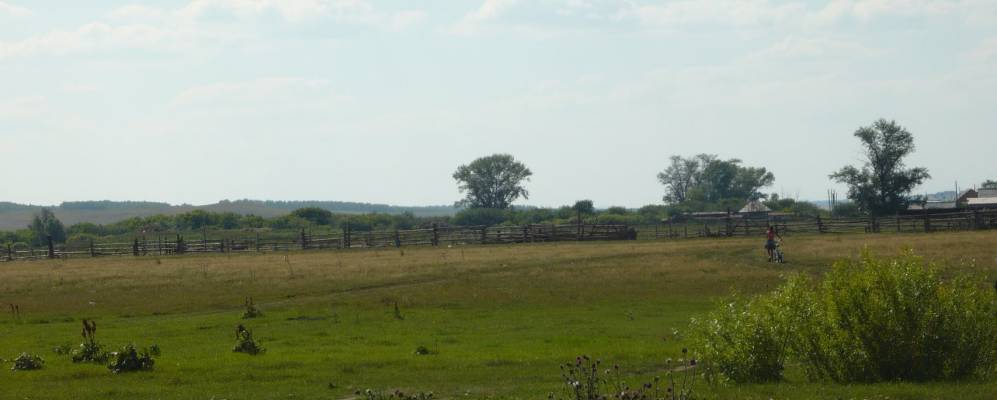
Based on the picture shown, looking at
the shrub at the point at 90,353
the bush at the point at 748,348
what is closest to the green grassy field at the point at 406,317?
the shrub at the point at 90,353

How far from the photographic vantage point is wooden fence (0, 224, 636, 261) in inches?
3752

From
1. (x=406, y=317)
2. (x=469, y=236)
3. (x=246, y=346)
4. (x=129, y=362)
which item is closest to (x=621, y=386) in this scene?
(x=129, y=362)

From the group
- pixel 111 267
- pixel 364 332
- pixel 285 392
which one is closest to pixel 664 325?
pixel 364 332

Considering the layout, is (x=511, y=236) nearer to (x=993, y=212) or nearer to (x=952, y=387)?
(x=993, y=212)

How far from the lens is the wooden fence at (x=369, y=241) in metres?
95.3

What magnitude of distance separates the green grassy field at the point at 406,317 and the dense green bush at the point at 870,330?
2.37 feet

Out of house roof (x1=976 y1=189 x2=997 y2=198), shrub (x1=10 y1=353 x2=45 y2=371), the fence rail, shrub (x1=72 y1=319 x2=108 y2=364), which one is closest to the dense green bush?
shrub (x1=72 y1=319 x2=108 y2=364)

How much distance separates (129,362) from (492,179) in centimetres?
17531

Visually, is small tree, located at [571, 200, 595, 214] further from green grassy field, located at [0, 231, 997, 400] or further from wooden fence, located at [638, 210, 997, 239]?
green grassy field, located at [0, 231, 997, 400]

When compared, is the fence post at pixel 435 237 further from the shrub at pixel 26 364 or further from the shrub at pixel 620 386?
the shrub at pixel 620 386

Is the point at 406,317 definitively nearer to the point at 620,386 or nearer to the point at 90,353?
the point at 90,353

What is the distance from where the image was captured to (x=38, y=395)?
19469 mm

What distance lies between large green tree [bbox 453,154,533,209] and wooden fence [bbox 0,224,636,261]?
9701 centimetres

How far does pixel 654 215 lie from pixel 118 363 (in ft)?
466
